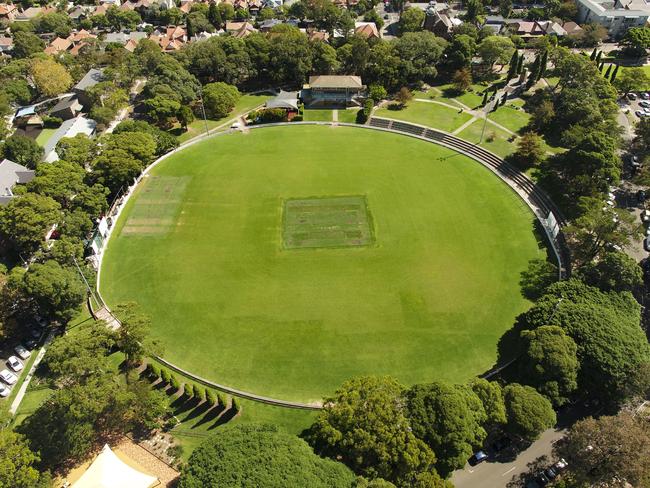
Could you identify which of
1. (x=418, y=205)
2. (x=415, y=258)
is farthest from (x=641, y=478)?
(x=418, y=205)

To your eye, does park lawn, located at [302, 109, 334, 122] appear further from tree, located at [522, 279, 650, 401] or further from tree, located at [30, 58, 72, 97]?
tree, located at [30, 58, 72, 97]

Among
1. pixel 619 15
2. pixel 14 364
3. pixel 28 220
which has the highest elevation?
pixel 619 15

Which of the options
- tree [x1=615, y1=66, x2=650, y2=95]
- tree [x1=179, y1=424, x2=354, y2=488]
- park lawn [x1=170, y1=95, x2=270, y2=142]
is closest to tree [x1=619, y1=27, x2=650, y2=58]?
tree [x1=615, y1=66, x2=650, y2=95]

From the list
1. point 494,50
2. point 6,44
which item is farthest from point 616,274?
point 6,44

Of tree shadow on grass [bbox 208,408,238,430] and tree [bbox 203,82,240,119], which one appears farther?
tree [bbox 203,82,240,119]

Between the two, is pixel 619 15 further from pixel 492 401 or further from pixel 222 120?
pixel 492 401

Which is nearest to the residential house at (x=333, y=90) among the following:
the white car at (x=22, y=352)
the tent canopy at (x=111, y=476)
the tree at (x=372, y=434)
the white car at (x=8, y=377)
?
the white car at (x=22, y=352)
